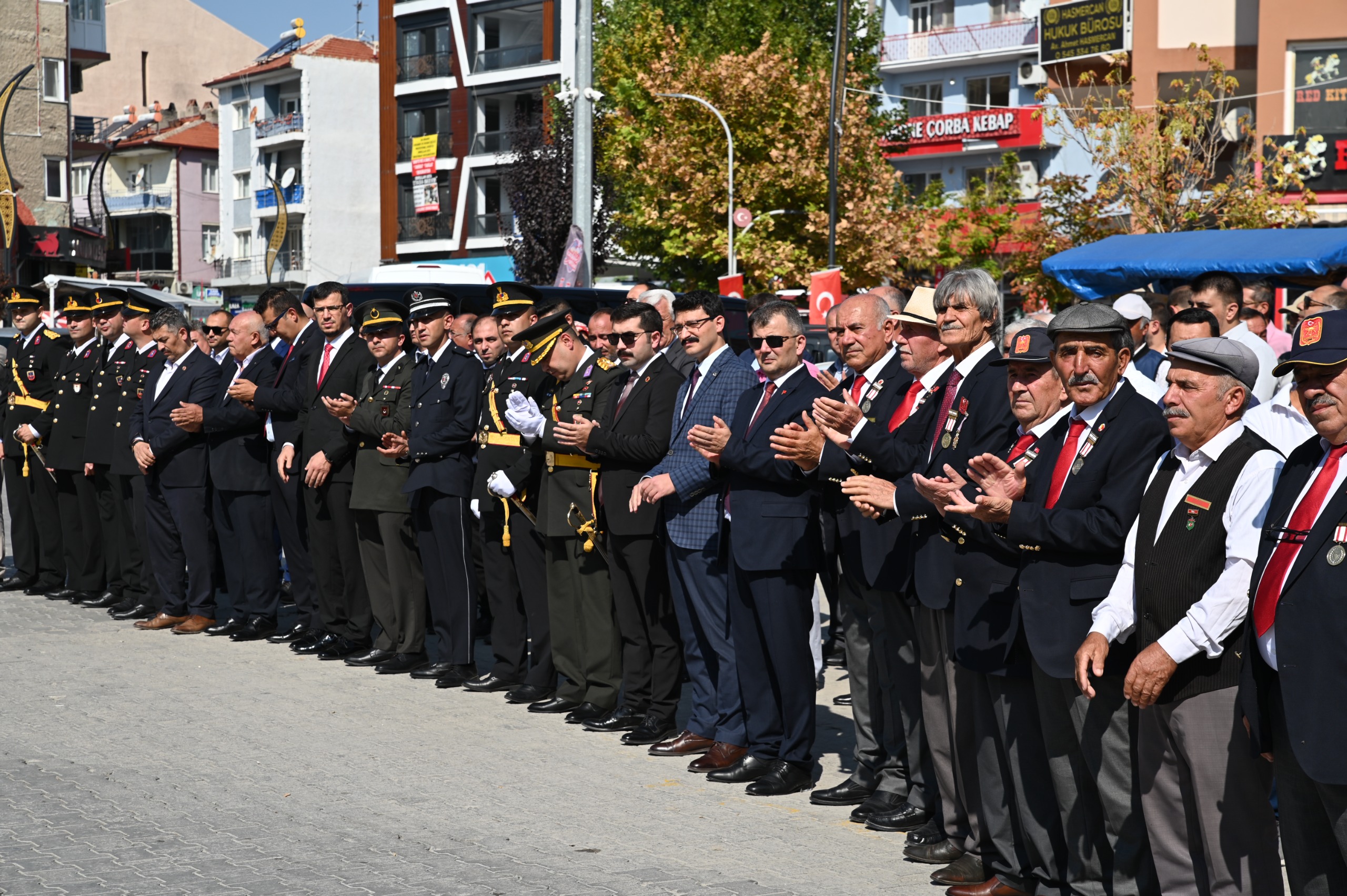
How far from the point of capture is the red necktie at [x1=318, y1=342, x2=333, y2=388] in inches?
424

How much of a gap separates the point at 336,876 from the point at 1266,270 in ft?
33.6

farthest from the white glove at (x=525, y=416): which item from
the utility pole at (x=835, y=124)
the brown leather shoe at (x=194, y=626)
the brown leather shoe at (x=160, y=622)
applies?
the utility pole at (x=835, y=124)

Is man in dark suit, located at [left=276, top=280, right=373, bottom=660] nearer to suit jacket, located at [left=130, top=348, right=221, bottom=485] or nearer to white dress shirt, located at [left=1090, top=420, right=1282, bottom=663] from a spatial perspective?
suit jacket, located at [left=130, top=348, right=221, bottom=485]

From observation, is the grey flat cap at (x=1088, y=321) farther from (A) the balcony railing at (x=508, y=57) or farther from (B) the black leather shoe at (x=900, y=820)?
(A) the balcony railing at (x=508, y=57)

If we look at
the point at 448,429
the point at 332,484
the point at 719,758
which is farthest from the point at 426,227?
the point at 719,758

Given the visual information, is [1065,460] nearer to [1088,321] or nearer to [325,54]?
[1088,321]

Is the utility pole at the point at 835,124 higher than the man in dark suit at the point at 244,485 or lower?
higher

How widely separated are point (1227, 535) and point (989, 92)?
183 ft

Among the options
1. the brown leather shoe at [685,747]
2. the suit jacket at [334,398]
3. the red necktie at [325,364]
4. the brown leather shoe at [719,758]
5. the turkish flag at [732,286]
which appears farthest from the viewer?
the turkish flag at [732,286]

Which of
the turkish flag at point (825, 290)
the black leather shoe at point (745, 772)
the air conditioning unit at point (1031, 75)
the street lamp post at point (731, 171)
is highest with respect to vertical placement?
the air conditioning unit at point (1031, 75)

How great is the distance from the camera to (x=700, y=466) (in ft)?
25.6

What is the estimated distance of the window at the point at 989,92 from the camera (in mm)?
57312

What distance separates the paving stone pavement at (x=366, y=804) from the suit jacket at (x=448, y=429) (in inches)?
52.5

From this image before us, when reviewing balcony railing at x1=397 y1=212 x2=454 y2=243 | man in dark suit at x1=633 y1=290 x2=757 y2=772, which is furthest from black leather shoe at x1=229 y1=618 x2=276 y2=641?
balcony railing at x1=397 y1=212 x2=454 y2=243
